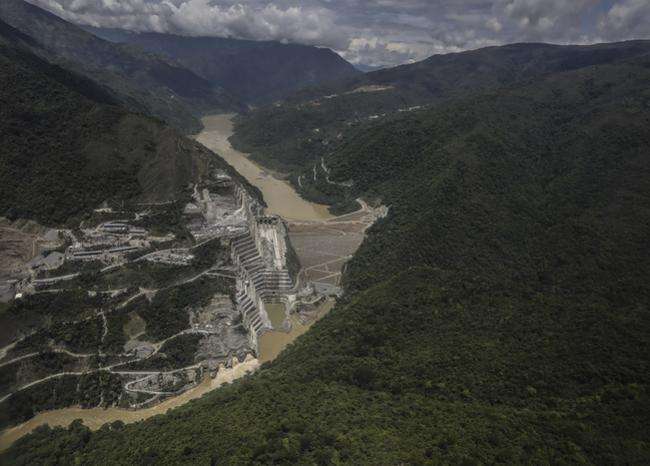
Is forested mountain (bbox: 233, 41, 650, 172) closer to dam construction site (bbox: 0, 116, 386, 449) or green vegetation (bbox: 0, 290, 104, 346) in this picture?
dam construction site (bbox: 0, 116, 386, 449)

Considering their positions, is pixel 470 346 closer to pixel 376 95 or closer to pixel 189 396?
pixel 189 396

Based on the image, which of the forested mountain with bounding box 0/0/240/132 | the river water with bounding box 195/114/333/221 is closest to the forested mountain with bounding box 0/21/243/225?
the river water with bounding box 195/114/333/221

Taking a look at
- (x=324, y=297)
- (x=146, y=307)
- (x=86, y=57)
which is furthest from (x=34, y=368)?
(x=86, y=57)

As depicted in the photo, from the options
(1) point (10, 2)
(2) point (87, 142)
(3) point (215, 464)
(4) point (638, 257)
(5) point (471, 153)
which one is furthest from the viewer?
(1) point (10, 2)

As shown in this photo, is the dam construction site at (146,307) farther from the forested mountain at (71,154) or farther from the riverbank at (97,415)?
the forested mountain at (71,154)

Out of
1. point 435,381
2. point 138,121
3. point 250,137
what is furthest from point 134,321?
point 250,137

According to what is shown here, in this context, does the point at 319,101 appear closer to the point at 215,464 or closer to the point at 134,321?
the point at 134,321
